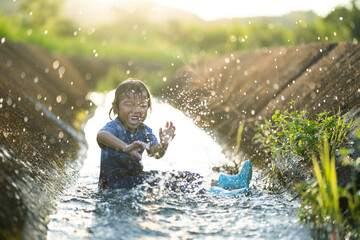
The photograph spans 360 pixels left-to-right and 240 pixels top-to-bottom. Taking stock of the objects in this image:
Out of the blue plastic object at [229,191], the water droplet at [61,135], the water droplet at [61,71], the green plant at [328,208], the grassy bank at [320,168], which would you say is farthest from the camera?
the water droplet at [61,71]

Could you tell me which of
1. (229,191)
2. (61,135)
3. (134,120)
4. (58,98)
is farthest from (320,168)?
(58,98)

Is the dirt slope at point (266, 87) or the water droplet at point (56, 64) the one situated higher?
the water droplet at point (56, 64)

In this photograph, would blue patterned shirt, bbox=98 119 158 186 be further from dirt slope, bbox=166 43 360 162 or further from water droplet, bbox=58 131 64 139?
dirt slope, bbox=166 43 360 162

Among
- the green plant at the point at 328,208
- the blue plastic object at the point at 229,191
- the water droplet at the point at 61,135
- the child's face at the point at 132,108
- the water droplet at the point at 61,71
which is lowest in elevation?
the green plant at the point at 328,208

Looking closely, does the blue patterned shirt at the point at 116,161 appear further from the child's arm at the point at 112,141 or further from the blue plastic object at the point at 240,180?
the blue plastic object at the point at 240,180

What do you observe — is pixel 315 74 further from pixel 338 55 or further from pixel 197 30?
pixel 197 30

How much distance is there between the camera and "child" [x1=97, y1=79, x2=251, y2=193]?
389 centimetres

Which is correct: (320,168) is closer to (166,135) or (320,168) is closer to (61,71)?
(166,135)

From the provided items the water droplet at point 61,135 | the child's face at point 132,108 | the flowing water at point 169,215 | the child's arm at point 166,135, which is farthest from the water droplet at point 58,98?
the child's arm at point 166,135

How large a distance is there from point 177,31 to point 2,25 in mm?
12587

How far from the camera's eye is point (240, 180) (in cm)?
397

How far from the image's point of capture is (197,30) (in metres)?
20.1

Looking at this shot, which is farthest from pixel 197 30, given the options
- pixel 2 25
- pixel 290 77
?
pixel 290 77

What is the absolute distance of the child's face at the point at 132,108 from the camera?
4102 mm
